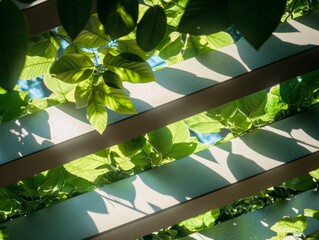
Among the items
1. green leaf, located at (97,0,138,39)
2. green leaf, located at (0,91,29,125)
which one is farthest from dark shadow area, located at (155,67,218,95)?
green leaf, located at (97,0,138,39)

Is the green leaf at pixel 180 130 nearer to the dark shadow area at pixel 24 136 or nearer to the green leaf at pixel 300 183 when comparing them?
the dark shadow area at pixel 24 136

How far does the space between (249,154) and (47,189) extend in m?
0.70

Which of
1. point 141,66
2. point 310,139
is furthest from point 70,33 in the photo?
point 310,139

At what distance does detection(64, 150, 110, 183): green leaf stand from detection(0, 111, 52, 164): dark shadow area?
19cm

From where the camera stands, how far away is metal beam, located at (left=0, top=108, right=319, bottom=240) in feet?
4.12

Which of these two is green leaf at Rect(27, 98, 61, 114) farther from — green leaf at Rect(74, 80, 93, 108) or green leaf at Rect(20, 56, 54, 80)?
green leaf at Rect(74, 80, 93, 108)

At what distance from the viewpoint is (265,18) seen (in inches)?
15.2

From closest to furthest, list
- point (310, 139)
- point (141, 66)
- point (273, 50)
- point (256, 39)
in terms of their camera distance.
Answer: point (256, 39) → point (141, 66) → point (273, 50) → point (310, 139)

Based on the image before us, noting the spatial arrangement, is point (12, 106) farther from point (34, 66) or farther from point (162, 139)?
point (162, 139)

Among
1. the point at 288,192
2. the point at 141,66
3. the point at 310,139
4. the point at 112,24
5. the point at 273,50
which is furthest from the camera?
the point at 288,192

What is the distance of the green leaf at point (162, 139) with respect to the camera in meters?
1.33

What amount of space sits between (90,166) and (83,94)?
0.46 metres

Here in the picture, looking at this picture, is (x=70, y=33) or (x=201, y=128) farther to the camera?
(x=201, y=128)

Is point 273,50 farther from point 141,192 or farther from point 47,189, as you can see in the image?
point 47,189
